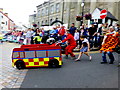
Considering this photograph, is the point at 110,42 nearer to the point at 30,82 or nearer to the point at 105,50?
the point at 105,50

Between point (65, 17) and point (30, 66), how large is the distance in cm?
3494

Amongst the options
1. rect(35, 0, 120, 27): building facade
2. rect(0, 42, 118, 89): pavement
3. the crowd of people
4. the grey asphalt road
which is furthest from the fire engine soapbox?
rect(35, 0, 120, 27): building facade

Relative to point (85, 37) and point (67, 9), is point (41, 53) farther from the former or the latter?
point (67, 9)

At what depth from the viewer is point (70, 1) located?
126 ft

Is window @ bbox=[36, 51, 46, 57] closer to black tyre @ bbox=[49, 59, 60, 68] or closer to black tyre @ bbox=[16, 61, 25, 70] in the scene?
black tyre @ bbox=[49, 59, 60, 68]

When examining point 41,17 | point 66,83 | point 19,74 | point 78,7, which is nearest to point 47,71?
point 19,74

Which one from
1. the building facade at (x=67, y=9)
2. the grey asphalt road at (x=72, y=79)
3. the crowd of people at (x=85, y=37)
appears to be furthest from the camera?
the building facade at (x=67, y=9)

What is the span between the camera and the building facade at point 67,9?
2787cm

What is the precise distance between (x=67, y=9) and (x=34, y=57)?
113ft

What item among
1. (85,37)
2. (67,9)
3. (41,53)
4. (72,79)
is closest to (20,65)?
(41,53)

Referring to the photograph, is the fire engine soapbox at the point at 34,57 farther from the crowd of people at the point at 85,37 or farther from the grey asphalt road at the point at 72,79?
the crowd of people at the point at 85,37

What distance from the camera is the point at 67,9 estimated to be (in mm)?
38906

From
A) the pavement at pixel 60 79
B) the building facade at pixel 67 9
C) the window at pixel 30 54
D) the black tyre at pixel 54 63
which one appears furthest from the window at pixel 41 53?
the building facade at pixel 67 9

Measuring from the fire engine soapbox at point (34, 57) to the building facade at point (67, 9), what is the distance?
1376 cm
